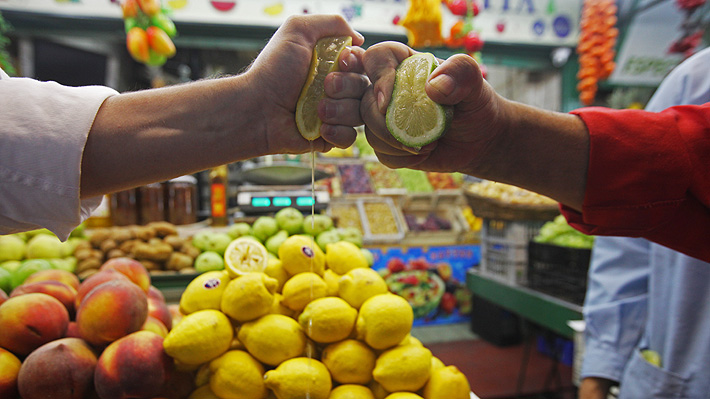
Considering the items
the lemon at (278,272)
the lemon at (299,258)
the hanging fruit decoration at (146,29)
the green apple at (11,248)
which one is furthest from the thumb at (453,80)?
the hanging fruit decoration at (146,29)

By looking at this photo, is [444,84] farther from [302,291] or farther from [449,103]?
[302,291]

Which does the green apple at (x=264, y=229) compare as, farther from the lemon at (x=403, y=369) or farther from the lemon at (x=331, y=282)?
the lemon at (x=403, y=369)

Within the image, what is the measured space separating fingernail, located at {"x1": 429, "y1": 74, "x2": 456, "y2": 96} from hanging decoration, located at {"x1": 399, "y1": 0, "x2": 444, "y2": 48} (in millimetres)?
3728

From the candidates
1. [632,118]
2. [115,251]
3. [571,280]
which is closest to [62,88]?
[632,118]

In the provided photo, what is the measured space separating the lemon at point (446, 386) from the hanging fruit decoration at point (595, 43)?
6.18m

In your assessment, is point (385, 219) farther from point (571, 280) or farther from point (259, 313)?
point (259, 313)

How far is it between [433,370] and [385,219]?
12.3ft

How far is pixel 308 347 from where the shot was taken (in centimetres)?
114

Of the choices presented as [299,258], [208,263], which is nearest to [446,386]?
[299,258]

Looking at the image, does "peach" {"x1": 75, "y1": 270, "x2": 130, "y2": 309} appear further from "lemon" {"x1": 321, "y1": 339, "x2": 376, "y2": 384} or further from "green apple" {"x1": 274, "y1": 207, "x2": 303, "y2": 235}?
"green apple" {"x1": 274, "y1": 207, "x2": 303, "y2": 235}

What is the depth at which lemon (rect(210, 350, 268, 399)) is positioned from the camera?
1.05 metres

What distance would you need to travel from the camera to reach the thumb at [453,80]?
0.83 metres

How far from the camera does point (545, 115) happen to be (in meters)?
1.05

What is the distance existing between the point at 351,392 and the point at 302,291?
31 centimetres
